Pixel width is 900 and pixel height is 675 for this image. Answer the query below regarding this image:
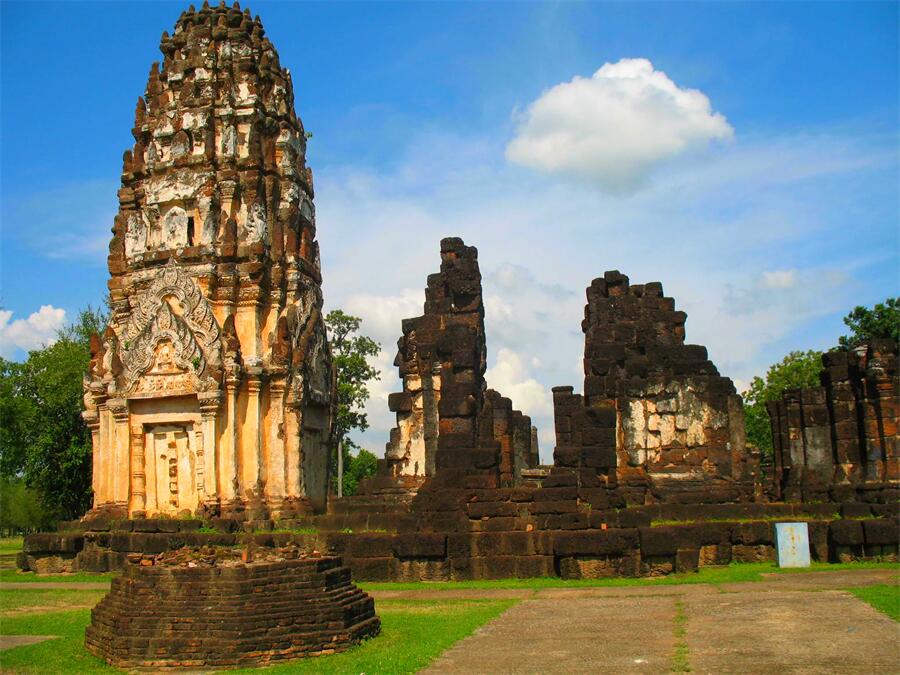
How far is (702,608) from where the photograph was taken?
11.6 m

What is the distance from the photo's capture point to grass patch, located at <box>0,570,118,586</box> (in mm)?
19562

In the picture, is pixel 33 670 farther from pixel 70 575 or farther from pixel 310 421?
pixel 310 421

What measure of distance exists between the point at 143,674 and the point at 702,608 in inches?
262

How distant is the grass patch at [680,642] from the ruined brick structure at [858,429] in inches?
388

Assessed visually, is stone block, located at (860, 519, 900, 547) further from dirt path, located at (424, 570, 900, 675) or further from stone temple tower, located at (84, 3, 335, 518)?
stone temple tower, located at (84, 3, 335, 518)

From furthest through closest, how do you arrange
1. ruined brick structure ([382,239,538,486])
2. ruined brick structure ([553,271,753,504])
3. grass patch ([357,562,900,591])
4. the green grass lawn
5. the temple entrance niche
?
the temple entrance niche → ruined brick structure ([553,271,753,504]) → ruined brick structure ([382,239,538,486]) → grass patch ([357,562,900,591]) → the green grass lawn

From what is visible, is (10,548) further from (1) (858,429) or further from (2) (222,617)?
(2) (222,617)

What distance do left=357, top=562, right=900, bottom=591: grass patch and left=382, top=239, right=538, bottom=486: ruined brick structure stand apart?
13.4 ft

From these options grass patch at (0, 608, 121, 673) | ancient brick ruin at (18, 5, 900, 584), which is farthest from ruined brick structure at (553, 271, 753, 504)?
grass patch at (0, 608, 121, 673)

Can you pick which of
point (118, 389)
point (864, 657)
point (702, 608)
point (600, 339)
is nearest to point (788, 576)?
point (702, 608)

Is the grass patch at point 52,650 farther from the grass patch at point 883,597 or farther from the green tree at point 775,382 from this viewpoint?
the green tree at point 775,382

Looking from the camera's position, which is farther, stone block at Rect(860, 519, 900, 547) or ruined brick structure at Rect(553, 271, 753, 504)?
ruined brick structure at Rect(553, 271, 753, 504)

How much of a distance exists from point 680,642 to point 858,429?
14916 millimetres

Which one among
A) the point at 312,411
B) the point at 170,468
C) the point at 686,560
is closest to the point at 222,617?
the point at 686,560
